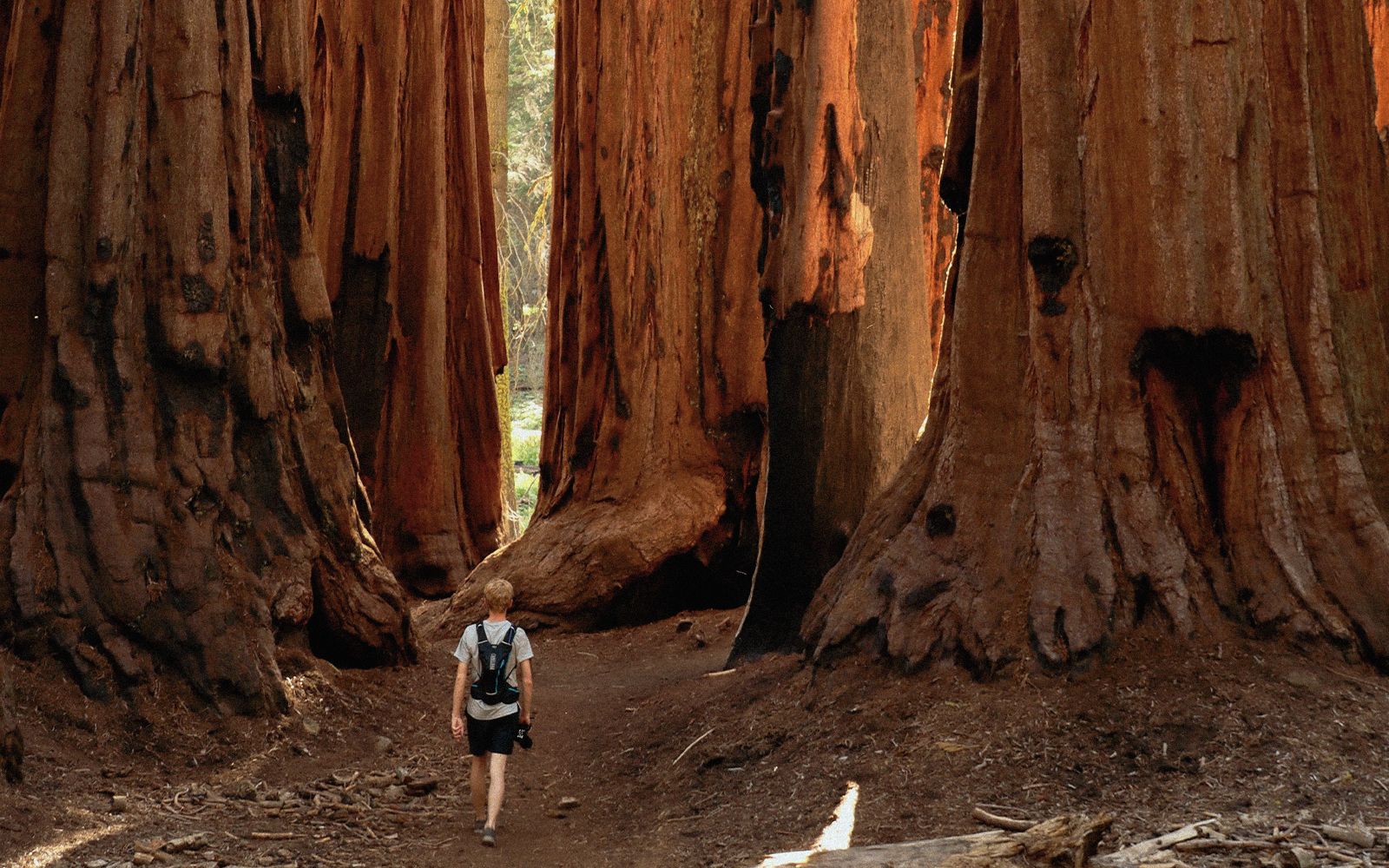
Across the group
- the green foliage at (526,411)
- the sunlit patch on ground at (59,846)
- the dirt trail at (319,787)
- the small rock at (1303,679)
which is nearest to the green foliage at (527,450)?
the green foliage at (526,411)

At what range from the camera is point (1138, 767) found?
464cm

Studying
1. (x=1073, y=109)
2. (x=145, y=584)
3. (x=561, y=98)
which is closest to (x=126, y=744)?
(x=145, y=584)

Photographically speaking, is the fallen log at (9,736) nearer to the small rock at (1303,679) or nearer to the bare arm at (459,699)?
the bare arm at (459,699)

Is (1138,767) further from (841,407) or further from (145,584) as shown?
(145,584)

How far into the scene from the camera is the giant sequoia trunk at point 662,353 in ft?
32.8

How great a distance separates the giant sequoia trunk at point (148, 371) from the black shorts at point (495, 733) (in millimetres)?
1408

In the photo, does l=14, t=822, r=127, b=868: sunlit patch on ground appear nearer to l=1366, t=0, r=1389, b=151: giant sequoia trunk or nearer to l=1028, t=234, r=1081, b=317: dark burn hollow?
l=1028, t=234, r=1081, b=317: dark burn hollow

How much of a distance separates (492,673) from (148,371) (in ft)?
7.70

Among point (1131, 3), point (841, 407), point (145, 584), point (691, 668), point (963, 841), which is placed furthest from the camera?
point (691, 668)

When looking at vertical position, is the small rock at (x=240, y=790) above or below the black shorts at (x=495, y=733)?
below

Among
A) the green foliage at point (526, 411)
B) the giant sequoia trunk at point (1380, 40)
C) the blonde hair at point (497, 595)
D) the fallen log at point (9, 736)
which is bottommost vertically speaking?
the fallen log at point (9, 736)

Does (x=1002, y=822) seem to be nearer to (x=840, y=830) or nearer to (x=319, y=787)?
(x=840, y=830)

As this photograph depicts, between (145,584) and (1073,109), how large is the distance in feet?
13.9

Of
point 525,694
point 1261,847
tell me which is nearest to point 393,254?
point 525,694
